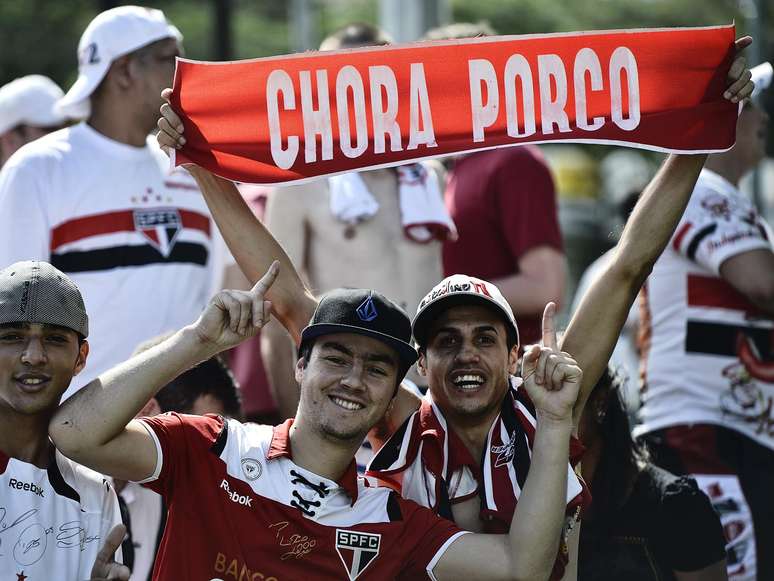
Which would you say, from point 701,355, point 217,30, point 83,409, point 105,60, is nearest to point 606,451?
point 701,355

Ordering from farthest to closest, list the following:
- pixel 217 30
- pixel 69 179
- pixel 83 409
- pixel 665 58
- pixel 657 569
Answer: pixel 217 30 → pixel 69 179 → pixel 657 569 → pixel 665 58 → pixel 83 409

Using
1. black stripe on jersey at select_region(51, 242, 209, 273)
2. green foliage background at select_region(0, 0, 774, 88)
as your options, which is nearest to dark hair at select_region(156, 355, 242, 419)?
black stripe on jersey at select_region(51, 242, 209, 273)

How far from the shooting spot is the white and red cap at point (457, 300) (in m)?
3.70

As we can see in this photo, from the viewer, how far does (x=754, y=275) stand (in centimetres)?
486

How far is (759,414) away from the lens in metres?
5.00

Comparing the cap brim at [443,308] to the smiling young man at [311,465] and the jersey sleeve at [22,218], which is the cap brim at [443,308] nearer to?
the smiling young man at [311,465]

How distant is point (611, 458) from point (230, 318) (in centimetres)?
160

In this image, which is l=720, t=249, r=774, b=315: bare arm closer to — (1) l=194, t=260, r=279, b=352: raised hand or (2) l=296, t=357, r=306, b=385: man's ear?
(2) l=296, t=357, r=306, b=385: man's ear

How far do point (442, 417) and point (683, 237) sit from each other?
66.5 inches

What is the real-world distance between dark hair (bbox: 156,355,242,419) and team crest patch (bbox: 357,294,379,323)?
1077 millimetres

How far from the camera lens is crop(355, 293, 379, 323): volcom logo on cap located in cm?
355

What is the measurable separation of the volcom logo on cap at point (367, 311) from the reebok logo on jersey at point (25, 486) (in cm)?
94

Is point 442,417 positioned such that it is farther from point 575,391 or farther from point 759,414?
point 759,414
